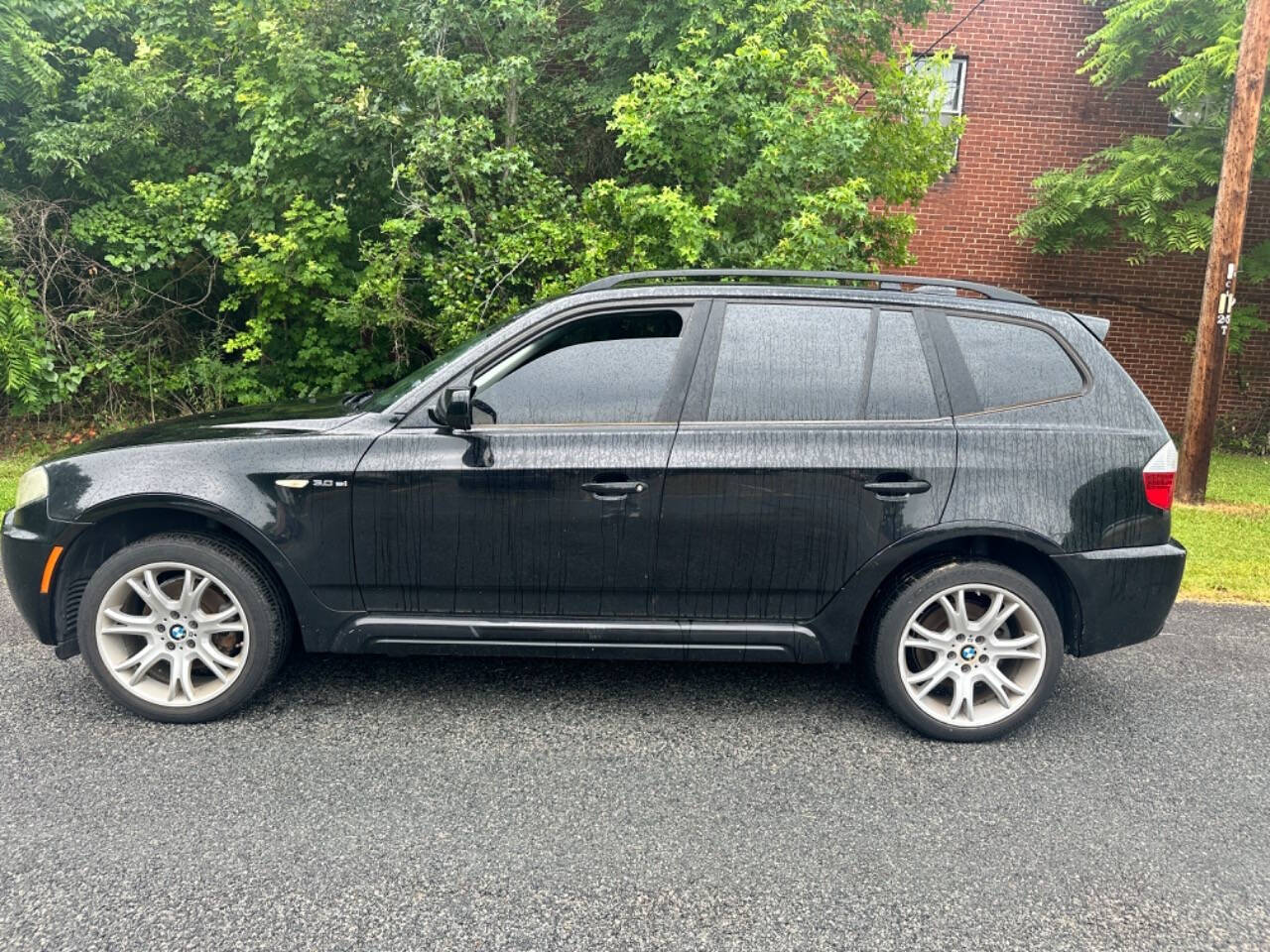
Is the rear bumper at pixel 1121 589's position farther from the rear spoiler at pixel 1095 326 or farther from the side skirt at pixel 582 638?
the side skirt at pixel 582 638

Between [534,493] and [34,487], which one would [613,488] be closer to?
[534,493]

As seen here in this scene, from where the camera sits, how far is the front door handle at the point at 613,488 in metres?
3.70

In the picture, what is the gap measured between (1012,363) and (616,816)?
2370 mm

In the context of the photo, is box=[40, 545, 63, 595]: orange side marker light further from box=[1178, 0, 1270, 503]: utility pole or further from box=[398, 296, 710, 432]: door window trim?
box=[1178, 0, 1270, 503]: utility pole

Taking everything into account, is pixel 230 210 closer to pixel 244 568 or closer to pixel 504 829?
pixel 244 568

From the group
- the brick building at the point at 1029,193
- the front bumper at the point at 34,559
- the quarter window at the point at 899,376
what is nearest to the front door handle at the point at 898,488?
the quarter window at the point at 899,376

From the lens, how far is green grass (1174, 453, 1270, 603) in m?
6.10

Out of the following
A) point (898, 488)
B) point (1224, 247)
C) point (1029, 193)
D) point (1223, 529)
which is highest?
point (1029, 193)

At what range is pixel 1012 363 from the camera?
390 centimetres

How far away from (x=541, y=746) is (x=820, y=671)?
155 centimetres

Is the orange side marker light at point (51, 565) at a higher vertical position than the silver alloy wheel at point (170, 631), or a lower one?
higher

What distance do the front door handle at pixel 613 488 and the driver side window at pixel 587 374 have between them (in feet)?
0.88

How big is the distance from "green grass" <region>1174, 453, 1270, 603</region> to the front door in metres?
4.14

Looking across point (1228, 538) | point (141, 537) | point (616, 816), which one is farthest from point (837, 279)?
point (1228, 538)
